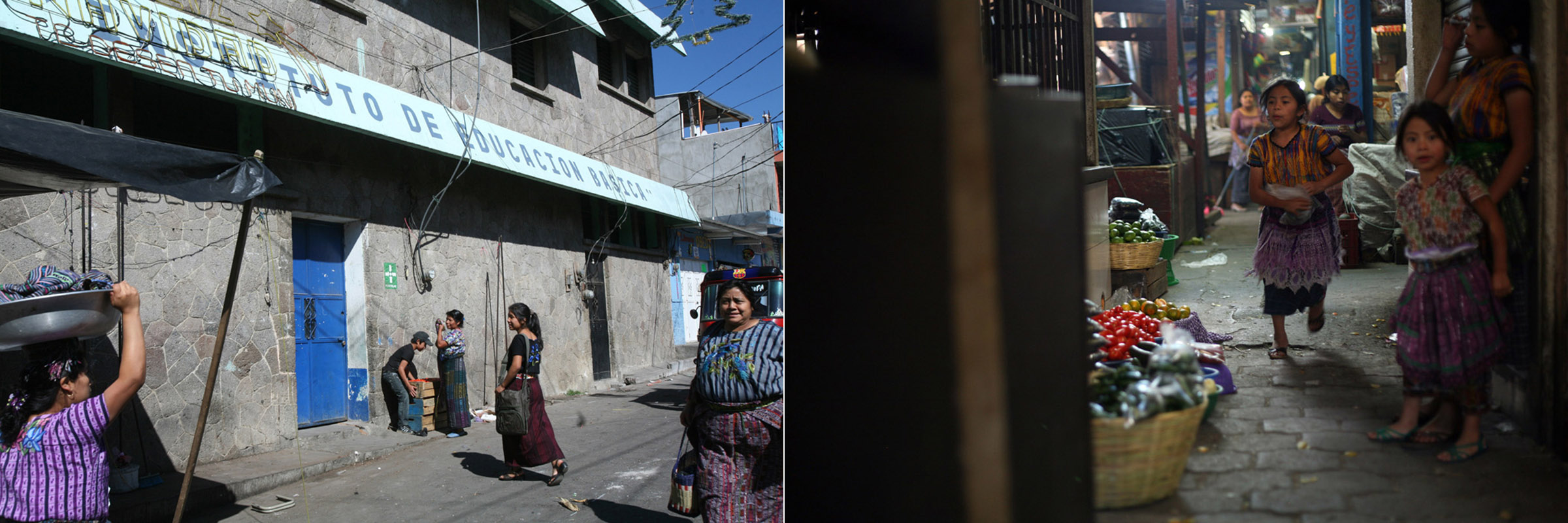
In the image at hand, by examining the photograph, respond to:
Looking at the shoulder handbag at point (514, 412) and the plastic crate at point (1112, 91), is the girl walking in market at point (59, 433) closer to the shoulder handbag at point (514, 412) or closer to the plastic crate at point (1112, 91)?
the shoulder handbag at point (514, 412)

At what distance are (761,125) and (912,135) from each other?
0.51 metres

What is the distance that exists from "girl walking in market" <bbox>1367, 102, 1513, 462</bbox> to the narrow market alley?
20mm

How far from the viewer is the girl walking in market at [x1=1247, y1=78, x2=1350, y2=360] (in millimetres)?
998

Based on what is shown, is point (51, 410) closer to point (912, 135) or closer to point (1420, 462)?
point (912, 135)

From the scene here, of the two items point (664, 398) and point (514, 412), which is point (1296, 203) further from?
point (514, 412)

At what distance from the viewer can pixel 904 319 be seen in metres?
1.45

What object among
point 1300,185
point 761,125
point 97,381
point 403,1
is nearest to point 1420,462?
point 1300,185

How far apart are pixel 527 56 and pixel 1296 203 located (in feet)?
7.87

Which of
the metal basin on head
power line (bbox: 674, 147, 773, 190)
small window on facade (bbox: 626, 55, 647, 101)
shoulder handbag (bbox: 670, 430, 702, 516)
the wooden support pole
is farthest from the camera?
small window on facade (bbox: 626, 55, 647, 101)

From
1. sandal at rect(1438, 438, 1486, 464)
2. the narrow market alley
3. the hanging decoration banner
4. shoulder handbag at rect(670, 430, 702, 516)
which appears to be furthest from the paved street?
sandal at rect(1438, 438, 1486, 464)

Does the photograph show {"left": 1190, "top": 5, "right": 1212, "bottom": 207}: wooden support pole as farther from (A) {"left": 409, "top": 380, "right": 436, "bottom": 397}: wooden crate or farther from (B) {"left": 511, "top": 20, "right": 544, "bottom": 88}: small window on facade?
(A) {"left": 409, "top": 380, "right": 436, "bottom": 397}: wooden crate

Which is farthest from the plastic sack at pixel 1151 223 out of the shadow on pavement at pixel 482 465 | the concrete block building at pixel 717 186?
the shadow on pavement at pixel 482 465

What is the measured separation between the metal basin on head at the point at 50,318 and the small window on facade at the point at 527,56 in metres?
1.36

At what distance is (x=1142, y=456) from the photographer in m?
1.08
